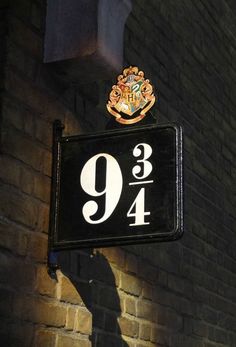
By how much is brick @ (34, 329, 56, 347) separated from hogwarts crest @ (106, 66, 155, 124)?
788 mm

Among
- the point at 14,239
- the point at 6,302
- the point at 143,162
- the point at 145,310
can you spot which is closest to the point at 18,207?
the point at 14,239

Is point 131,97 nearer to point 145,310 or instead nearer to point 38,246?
point 38,246

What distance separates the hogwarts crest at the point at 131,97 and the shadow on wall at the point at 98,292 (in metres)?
0.58

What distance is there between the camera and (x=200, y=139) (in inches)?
177

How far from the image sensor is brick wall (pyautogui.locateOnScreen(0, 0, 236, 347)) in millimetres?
2416

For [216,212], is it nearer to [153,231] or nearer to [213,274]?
[213,274]

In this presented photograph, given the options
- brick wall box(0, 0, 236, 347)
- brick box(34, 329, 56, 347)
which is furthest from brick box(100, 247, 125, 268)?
brick box(34, 329, 56, 347)

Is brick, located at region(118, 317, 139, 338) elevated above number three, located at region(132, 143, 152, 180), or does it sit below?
below

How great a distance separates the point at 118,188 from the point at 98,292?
746 millimetres

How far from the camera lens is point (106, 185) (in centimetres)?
247

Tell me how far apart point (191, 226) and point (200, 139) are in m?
0.66

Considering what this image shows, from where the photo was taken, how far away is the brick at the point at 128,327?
3.18 m

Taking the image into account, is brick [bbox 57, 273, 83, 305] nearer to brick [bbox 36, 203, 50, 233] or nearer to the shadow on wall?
the shadow on wall

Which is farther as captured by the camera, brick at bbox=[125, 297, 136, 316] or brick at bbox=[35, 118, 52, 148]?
brick at bbox=[125, 297, 136, 316]
